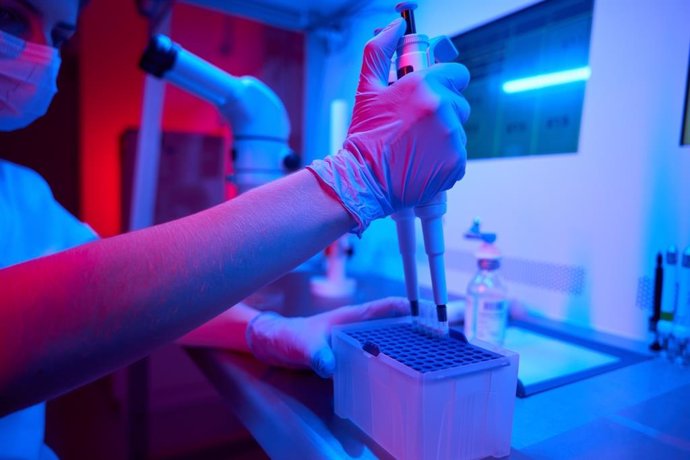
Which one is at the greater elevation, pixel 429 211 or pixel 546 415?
pixel 429 211

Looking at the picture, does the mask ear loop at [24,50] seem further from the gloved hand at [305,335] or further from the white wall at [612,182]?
the white wall at [612,182]

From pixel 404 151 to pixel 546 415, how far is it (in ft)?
1.43

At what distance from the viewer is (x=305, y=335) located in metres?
0.66

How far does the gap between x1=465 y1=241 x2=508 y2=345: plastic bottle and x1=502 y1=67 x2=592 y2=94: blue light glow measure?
1.59 ft

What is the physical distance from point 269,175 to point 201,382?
117 cm

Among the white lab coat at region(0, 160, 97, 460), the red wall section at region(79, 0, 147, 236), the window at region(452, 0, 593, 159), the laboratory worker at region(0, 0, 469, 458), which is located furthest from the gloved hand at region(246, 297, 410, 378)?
the red wall section at region(79, 0, 147, 236)

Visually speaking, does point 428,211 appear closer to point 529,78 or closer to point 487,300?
point 487,300

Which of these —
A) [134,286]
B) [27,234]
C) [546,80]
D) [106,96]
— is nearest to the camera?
[134,286]

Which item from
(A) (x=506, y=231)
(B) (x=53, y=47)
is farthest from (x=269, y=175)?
(A) (x=506, y=231)

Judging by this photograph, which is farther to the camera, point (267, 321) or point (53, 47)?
point (53, 47)

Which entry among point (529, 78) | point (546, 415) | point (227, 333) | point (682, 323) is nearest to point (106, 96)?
point (227, 333)

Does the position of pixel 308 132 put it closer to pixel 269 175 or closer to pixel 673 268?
pixel 269 175

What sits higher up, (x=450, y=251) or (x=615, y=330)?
(x=450, y=251)

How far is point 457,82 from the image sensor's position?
54 cm
